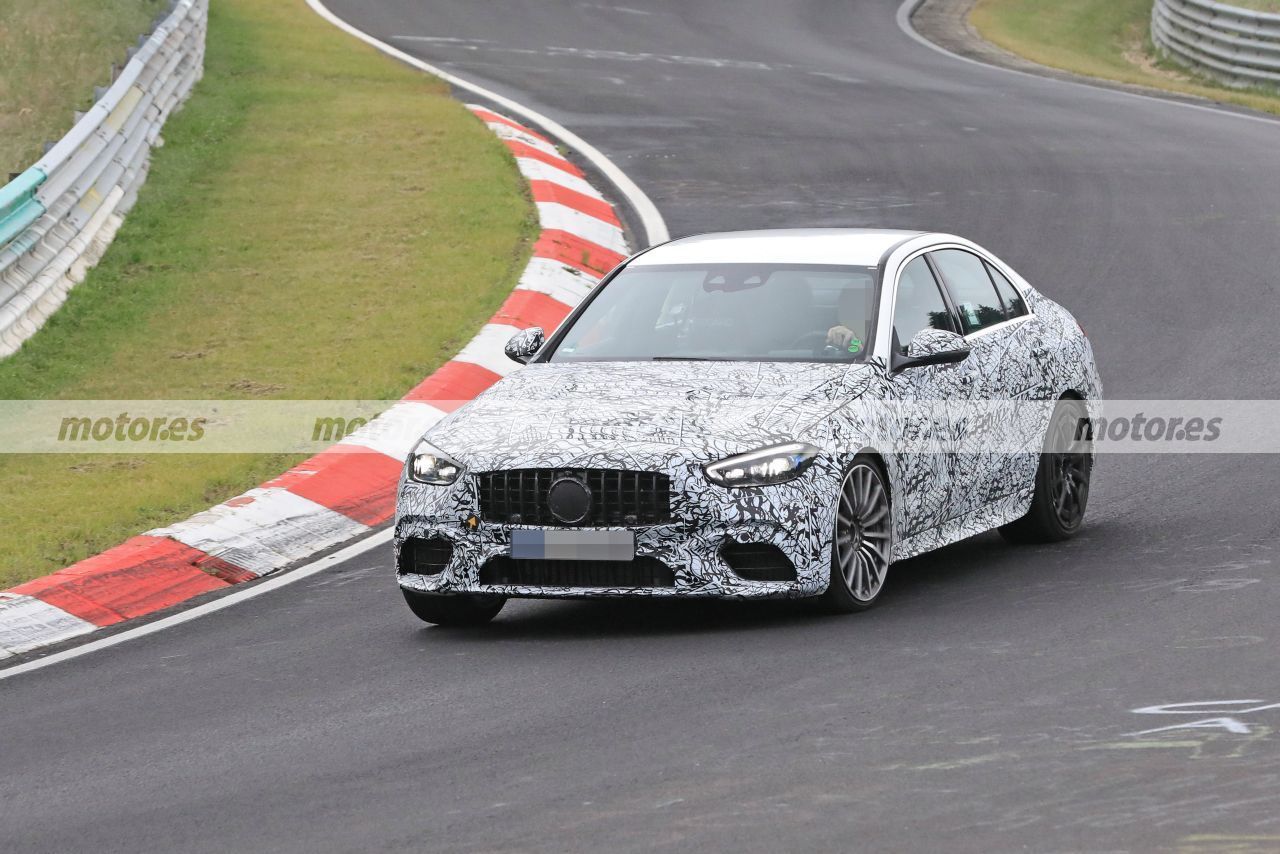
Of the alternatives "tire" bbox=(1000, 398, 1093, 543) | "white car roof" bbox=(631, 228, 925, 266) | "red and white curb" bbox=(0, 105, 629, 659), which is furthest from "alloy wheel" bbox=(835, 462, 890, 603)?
"red and white curb" bbox=(0, 105, 629, 659)

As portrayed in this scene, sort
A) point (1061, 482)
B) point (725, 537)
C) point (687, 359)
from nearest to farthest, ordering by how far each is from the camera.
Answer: point (725, 537), point (687, 359), point (1061, 482)

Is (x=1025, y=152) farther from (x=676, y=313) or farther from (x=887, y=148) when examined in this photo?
(x=676, y=313)

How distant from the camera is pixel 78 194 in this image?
51.2ft

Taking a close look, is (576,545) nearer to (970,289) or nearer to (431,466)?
(431,466)

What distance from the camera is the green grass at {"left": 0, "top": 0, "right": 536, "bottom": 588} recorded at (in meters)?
11.0

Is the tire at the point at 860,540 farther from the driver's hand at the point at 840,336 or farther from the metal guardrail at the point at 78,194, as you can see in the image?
the metal guardrail at the point at 78,194

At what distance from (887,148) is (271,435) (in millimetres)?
10623

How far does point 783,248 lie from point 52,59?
54.9ft

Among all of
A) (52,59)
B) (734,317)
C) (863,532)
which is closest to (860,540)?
(863,532)

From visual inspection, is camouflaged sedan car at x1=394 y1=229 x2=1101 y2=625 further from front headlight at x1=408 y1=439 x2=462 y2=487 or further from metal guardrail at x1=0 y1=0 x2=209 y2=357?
metal guardrail at x1=0 y1=0 x2=209 y2=357

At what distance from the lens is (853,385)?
837 cm

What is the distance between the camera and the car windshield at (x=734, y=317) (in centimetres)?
879

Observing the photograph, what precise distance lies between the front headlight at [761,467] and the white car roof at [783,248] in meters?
1.60

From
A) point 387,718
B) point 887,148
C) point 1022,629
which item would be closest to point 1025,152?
point 887,148
